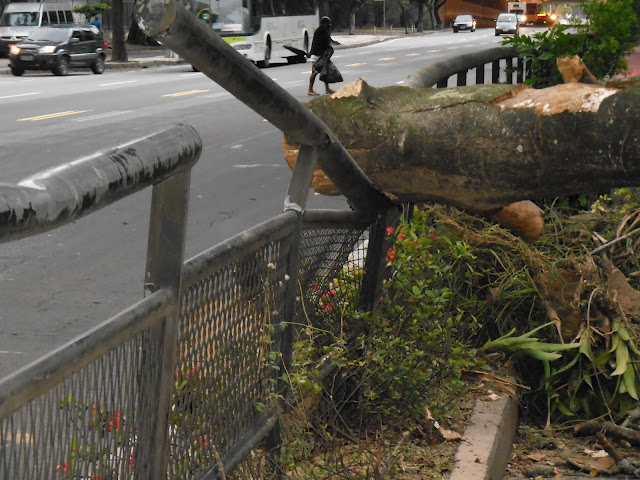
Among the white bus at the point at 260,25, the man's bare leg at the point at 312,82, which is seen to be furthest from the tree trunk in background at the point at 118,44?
the man's bare leg at the point at 312,82

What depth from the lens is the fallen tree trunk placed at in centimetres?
371

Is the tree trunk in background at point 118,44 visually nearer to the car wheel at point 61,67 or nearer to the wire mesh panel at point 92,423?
the car wheel at point 61,67

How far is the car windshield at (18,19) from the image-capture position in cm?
3891

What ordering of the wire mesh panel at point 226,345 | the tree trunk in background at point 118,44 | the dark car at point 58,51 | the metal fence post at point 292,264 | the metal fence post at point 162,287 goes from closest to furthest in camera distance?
the metal fence post at point 162,287, the wire mesh panel at point 226,345, the metal fence post at point 292,264, the dark car at point 58,51, the tree trunk in background at point 118,44

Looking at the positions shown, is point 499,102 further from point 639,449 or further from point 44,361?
point 44,361

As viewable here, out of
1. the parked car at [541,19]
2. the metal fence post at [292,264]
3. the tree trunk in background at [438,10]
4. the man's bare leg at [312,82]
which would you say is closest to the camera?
the metal fence post at [292,264]

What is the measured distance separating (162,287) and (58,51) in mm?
29853

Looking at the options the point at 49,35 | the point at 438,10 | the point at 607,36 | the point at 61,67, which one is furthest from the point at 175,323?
the point at 438,10

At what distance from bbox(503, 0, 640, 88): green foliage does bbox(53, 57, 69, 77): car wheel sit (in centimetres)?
2343

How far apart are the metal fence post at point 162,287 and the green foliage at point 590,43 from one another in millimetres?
6824

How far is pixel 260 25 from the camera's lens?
35.8 m

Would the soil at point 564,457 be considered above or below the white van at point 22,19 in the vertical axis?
below

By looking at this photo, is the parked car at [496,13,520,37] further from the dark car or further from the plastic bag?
the plastic bag

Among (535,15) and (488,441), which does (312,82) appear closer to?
(488,441)
